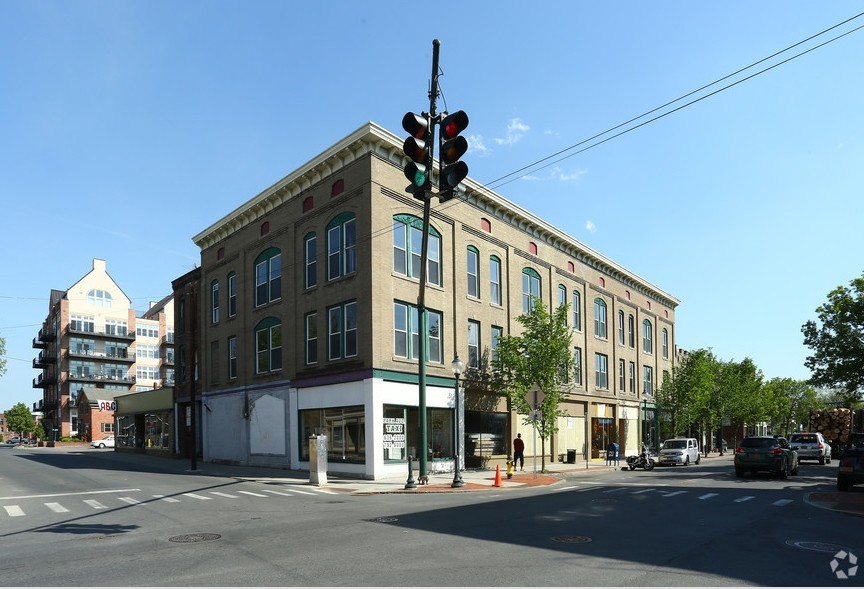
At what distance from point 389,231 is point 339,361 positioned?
5.94 m

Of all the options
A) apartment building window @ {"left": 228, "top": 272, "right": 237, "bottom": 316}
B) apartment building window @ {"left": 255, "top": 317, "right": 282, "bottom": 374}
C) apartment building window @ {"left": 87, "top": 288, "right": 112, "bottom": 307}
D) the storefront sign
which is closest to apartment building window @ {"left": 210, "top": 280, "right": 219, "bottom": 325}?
apartment building window @ {"left": 228, "top": 272, "right": 237, "bottom": 316}

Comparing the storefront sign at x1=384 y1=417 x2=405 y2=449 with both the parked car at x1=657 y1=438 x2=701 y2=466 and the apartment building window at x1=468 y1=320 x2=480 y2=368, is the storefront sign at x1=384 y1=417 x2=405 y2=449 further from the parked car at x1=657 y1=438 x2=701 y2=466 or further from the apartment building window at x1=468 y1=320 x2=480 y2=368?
the parked car at x1=657 y1=438 x2=701 y2=466

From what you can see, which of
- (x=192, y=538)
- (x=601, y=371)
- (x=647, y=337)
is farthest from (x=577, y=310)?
(x=192, y=538)

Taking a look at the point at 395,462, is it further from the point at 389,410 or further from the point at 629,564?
the point at 629,564

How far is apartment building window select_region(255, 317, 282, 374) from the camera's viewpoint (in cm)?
3266

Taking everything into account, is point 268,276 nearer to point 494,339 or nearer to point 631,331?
point 494,339

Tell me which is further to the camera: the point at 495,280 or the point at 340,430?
the point at 495,280

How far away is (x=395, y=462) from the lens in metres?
26.9

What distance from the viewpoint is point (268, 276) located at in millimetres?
33969

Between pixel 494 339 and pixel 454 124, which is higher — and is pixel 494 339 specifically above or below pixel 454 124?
below

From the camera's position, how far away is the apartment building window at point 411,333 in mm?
28047

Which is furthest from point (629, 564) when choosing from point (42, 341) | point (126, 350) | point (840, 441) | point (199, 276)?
point (42, 341)

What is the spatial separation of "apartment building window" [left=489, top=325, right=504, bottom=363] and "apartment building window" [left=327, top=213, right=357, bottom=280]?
902 centimetres

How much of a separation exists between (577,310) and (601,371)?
5.61 m
